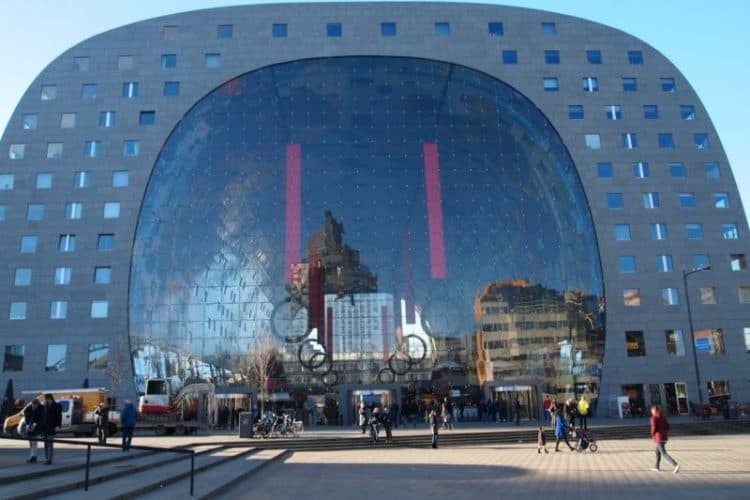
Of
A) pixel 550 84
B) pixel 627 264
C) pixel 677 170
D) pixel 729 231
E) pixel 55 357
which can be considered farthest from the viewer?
pixel 550 84

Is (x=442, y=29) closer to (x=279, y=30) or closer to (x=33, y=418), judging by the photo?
(x=279, y=30)

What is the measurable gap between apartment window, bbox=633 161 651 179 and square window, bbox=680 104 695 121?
18.2ft

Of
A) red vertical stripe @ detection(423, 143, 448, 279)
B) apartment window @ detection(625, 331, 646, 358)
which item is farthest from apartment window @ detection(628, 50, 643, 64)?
apartment window @ detection(625, 331, 646, 358)

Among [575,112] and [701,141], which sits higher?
[575,112]

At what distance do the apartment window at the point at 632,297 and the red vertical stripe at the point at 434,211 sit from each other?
42.9 feet

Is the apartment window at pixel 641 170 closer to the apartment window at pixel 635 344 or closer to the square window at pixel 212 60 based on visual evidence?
the apartment window at pixel 635 344

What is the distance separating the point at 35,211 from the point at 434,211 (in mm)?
29962

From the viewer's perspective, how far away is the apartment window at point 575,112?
46.4 m

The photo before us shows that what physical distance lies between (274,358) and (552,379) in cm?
2058

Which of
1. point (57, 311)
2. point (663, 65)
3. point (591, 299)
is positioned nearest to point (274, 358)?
point (57, 311)

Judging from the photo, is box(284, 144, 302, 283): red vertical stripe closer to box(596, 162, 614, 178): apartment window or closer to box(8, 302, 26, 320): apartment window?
box(8, 302, 26, 320): apartment window

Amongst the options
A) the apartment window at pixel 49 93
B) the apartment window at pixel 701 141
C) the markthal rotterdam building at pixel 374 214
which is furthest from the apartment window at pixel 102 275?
the apartment window at pixel 701 141

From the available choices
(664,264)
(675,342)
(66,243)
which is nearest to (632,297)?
Result: (664,264)

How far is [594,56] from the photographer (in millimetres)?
48000
